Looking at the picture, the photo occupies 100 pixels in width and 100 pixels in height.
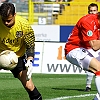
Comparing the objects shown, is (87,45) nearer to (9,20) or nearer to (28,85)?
(28,85)


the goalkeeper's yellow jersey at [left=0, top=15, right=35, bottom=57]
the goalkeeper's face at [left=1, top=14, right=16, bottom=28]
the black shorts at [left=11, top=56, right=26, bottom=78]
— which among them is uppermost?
the goalkeeper's face at [left=1, top=14, right=16, bottom=28]

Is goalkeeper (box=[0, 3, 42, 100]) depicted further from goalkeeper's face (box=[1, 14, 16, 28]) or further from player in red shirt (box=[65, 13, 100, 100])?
player in red shirt (box=[65, 13, 100, 100])

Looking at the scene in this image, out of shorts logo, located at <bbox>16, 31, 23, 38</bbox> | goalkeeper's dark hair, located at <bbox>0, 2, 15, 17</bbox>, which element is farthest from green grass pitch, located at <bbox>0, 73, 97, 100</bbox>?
goalkeeper's dark hair, located at <bbox>0, 2, 15, 17</bbox>

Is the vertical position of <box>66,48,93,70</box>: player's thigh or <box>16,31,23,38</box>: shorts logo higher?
<box>16,31,23,38</box>: shorts logo

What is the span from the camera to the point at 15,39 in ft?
27.6

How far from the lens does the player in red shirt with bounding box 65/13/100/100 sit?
7.97 metres

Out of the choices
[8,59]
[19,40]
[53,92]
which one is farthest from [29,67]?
[53,92]

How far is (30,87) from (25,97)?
6.98ft

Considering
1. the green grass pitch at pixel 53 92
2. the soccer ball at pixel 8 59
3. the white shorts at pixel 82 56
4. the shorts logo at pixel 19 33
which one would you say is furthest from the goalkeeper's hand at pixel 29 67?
the green grass pitch at pixel 53 92

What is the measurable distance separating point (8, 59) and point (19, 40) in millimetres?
413

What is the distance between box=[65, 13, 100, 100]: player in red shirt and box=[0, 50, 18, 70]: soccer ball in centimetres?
93

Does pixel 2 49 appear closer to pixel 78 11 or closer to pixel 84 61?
pixel 84 61

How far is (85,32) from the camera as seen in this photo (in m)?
8.07

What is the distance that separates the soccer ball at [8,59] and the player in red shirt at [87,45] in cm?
93
